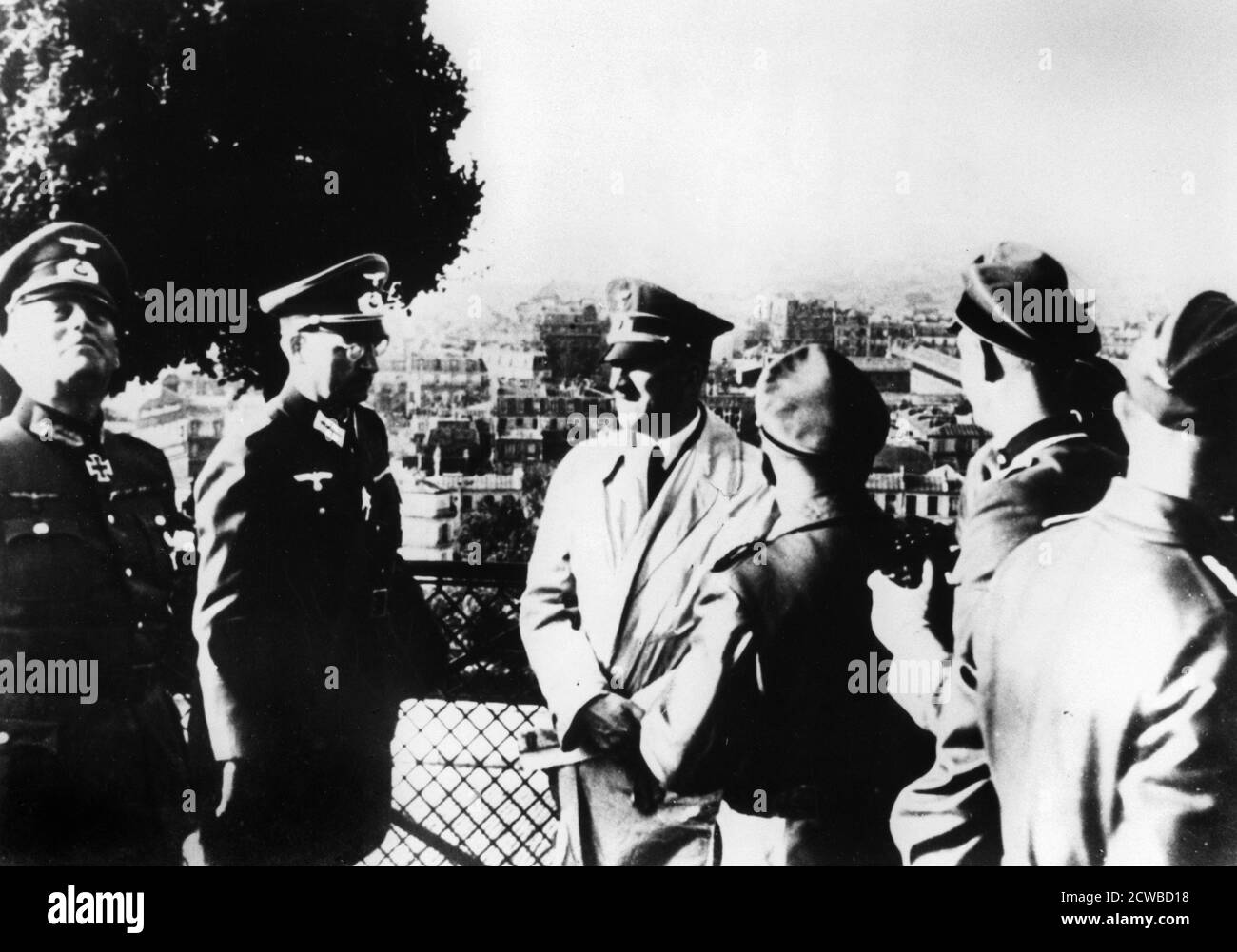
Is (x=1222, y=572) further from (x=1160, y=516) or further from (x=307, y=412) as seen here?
(x=307, y=412)

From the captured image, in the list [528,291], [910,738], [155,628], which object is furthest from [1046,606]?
[155,628]

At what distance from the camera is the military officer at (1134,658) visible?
3.59 meters

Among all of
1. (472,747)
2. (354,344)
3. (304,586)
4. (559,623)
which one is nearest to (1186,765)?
(559,623)

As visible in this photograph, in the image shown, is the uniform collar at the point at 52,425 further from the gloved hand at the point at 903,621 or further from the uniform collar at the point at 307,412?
the gloved hand at the point at 903,621

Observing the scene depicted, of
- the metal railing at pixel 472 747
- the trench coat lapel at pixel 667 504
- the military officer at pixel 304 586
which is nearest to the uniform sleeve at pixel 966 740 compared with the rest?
the trench coat lapel at pixel 667 504

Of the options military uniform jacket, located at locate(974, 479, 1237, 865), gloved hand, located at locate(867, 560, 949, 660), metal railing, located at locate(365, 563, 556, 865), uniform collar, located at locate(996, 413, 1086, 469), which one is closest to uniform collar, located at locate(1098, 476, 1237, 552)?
military uniform jacket, located at locate(974, 479, 1237, 865)

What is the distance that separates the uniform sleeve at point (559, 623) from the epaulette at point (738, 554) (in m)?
0.53

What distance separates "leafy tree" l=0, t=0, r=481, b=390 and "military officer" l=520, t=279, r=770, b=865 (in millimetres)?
837

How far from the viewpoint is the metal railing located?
3.90m

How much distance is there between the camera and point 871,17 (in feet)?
12.7

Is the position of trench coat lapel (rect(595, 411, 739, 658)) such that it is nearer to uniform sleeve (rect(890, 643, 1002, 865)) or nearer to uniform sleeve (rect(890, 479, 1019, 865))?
uniform sleeve (rect(890, 479, 1019, 865))

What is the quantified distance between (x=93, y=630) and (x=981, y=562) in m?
3.13

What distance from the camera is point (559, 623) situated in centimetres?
381
